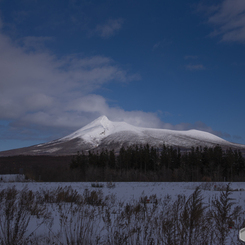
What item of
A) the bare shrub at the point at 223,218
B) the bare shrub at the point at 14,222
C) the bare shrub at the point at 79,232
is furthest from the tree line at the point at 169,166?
the bare shrub at the point at 223,218

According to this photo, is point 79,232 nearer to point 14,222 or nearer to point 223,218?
point 14,222

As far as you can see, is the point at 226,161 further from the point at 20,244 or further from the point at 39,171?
the point at 20,244

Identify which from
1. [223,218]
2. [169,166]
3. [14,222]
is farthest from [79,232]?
[169,166]

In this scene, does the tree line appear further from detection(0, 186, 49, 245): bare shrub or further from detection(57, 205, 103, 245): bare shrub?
detection(57, 205, 103, 245): bare shrub

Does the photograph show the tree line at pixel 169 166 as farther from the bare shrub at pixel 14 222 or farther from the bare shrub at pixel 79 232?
the bare shrub at pixel 79 232

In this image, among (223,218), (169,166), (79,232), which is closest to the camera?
(223,218)

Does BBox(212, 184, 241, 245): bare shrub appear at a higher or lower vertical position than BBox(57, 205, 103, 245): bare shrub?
higher

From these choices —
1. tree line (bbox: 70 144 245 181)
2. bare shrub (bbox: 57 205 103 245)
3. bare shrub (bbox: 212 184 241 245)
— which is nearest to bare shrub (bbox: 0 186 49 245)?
bare shrub (bbox: 57 205 103 245)

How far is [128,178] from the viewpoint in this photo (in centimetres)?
4525

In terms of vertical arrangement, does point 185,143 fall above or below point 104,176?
above

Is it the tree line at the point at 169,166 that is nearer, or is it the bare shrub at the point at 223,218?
the bare shrub at the point at 223,218

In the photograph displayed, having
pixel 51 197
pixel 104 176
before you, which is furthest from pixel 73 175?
pixel 51 197

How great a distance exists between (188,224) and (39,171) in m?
48.0

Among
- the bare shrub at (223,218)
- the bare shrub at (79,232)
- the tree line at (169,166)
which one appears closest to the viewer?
the bare shrub at (223,218)
